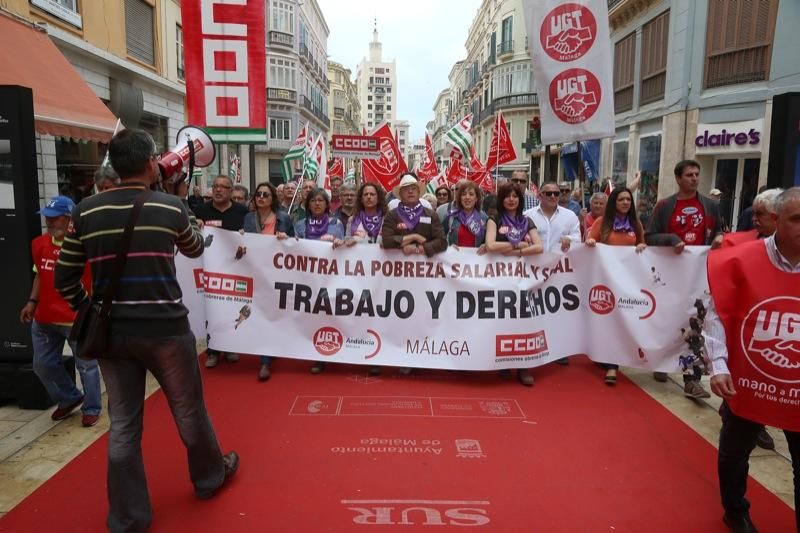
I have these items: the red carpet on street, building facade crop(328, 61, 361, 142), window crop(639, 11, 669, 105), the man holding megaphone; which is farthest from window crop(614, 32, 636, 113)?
building facade crop(328, 61, 361, 142)

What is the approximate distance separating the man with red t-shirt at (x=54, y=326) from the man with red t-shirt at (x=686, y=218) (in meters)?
4.92

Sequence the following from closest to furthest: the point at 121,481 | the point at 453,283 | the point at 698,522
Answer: the point at 121,481
the point at 698,522
the point at 453,283

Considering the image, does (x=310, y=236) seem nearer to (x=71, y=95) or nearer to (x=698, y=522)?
(x=698, y=522)

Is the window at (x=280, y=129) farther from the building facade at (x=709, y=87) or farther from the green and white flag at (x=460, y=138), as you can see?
the green and white flag at (x=460, y=138)

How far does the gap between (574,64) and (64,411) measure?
5.84 m

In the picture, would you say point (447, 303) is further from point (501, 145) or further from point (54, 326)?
point (501, 145)

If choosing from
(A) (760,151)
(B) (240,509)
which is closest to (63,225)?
(B) (240,509)

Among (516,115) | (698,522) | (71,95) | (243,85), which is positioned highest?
(516,115)

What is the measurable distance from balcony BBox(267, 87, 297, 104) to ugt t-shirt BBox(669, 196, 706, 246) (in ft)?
141

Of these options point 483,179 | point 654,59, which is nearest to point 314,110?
point 654,59

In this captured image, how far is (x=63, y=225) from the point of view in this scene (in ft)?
13.3

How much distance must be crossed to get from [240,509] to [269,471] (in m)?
0.43

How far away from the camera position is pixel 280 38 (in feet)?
146

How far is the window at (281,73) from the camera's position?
44.9m
